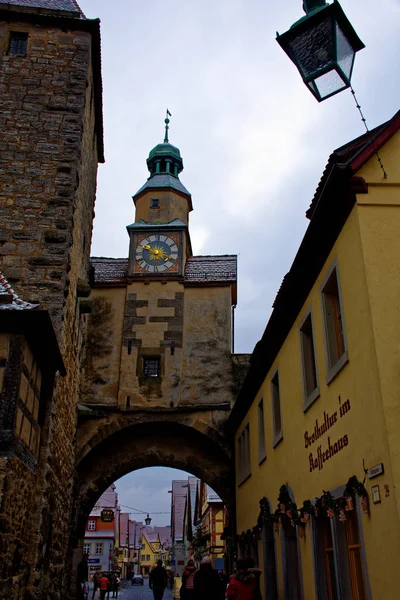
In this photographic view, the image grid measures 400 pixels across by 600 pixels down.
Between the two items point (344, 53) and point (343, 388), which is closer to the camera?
point (344, 53)

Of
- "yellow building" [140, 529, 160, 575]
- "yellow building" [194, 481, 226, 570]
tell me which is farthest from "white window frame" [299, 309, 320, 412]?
"yellow building" [140, 529, 160, 575]

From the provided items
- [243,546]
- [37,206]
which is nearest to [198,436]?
[243,546]

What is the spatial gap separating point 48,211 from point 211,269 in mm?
6192

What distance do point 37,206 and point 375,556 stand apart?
7304 mm

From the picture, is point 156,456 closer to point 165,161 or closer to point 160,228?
point 160,228

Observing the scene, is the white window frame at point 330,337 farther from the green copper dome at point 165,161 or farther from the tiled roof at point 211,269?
the green copper dome at point 165,161

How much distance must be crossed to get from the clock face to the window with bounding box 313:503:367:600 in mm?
9708

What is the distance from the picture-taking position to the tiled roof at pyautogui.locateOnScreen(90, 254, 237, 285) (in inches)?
578

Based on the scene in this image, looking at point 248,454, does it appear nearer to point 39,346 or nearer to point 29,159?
point 39,346

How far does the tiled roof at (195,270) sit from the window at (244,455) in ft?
13.8

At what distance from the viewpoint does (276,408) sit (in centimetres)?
875

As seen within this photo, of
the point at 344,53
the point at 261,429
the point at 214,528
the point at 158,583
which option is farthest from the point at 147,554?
the point at 344,53

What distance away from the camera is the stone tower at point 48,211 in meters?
7.75

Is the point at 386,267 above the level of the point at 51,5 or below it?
below
